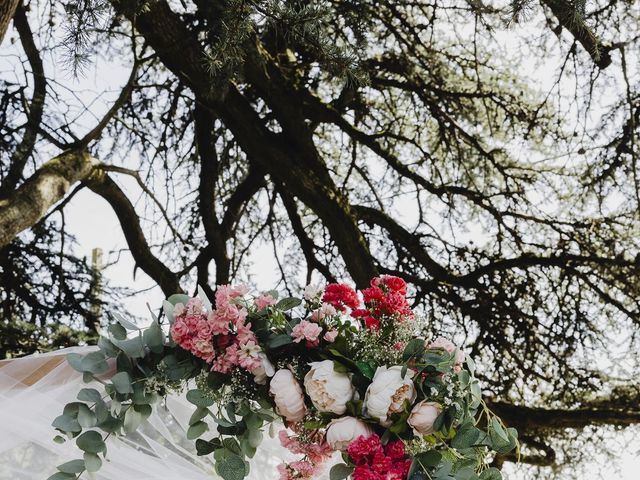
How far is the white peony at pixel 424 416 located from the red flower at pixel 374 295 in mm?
292

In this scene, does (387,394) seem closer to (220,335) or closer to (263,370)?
(263,370)

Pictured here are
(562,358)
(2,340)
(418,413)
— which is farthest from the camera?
(562,358)

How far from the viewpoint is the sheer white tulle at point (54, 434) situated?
6.93 ft

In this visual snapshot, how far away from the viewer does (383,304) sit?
197 centimetres

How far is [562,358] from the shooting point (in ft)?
16.5

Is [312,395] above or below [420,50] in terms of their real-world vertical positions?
below

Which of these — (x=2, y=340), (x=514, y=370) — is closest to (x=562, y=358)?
(x=514, y=370)

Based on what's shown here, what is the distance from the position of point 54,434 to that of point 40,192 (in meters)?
1.96

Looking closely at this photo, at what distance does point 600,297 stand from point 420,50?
2048 millimetres

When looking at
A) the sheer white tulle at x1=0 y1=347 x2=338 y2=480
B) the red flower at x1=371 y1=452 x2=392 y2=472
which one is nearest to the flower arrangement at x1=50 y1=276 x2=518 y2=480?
the red flower at x1=371 y1=452 x2=392 y2=472

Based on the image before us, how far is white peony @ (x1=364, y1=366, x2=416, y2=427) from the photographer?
1.80m

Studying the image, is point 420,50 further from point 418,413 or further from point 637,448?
point 418,413

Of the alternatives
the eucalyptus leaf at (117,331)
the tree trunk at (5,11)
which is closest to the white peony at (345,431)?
the eucalyptus leaf at (117,331)

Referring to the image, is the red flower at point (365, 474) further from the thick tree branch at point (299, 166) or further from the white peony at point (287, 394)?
the thick tree branch at point (299, 166)
